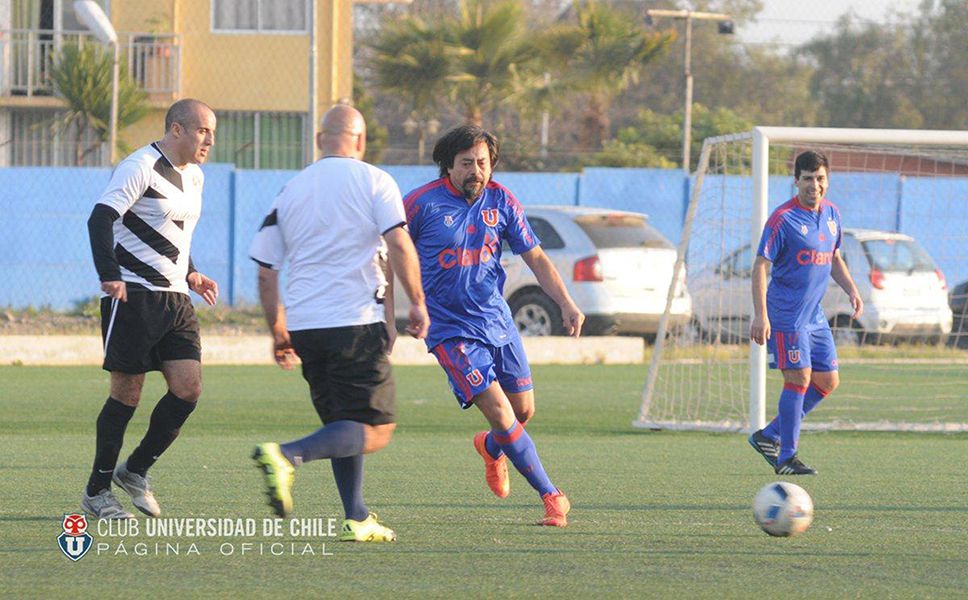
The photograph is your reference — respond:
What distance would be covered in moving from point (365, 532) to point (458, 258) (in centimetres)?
142

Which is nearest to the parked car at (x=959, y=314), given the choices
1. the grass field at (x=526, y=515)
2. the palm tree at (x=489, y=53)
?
the grass field at (x=526, y=515)

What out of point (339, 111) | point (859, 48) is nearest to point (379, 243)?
point (339, 111)

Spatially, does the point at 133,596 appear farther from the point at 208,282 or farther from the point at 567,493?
the point at 567,493

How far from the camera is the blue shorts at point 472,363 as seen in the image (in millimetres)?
7156

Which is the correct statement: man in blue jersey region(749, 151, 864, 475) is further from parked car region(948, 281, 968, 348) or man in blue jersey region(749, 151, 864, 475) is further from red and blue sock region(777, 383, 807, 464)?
parked car region(948, 281, 968, 348)

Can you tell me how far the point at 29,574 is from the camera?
18.6ft

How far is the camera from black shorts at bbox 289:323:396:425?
629 centimetres

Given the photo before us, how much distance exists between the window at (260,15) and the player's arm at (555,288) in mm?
22586

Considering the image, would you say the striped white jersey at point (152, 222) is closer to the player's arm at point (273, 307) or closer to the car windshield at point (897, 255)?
the player's arm at point (273, 307)

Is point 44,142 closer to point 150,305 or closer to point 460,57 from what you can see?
point 460,57

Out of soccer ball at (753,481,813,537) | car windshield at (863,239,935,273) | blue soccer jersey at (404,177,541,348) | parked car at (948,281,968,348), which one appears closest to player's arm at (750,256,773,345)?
blue soccer jersey at (404,177,541,348)

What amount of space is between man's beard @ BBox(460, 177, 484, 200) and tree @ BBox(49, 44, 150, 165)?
2006 cm

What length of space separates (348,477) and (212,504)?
1.29 meters

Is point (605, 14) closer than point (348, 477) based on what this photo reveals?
No
